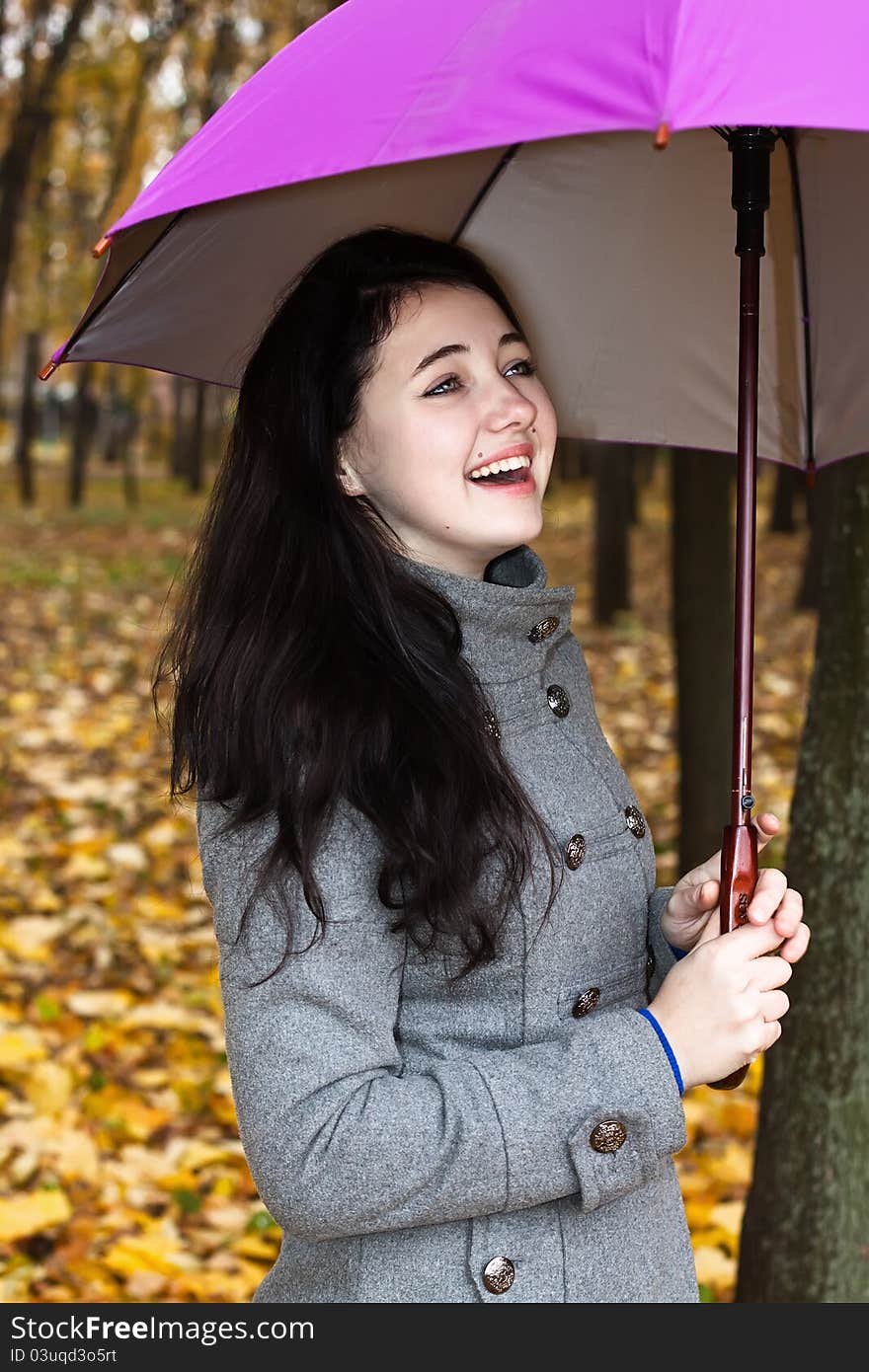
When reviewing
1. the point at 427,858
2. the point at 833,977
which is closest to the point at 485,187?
the point at 427,858

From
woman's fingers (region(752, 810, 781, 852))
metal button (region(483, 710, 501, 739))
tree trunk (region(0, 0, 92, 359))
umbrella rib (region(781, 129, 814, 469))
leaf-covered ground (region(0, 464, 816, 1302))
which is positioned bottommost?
leaf-covered ground (region(0, 464, 816, 1302))

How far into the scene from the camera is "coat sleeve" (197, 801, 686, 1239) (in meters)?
1.68

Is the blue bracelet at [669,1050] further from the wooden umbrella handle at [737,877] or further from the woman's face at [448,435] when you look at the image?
the woman's face at [448,435]

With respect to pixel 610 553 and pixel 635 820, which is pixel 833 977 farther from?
pixel 610 553

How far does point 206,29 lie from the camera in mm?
15336

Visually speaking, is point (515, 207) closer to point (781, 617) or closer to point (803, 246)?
point (803, 246)

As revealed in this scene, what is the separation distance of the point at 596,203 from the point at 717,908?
1183 mm

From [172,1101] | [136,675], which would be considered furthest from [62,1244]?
[136,675]

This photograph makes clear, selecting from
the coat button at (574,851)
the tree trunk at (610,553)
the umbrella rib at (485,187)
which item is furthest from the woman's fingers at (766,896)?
the tree trunk at (610,553)

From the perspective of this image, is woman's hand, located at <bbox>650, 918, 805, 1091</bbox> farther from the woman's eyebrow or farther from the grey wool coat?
the woman's eyebrow

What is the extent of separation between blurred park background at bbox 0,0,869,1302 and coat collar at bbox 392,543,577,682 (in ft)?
1.96

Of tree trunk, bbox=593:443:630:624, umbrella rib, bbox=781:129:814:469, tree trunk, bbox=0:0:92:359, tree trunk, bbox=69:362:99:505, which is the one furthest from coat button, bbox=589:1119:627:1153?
tree trunk, bbox=69:362:99:505

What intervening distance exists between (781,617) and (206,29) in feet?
27.8

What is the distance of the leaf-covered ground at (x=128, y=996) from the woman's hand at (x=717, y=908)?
657 millimetres
